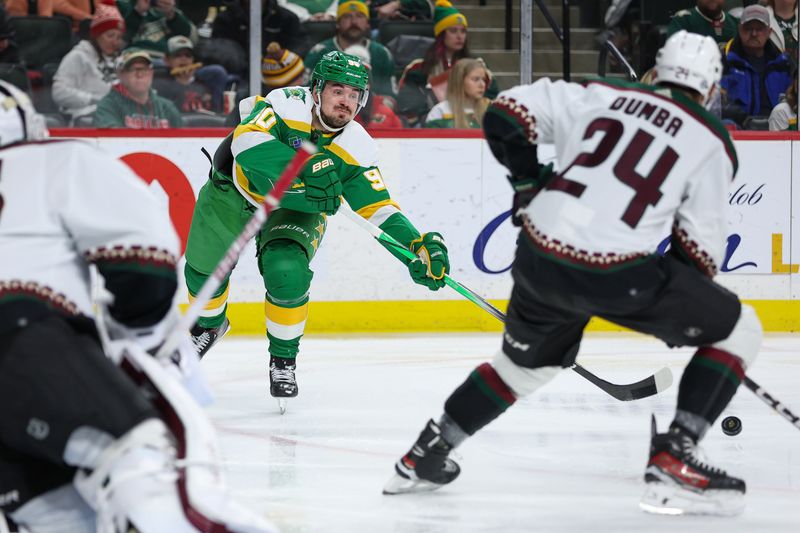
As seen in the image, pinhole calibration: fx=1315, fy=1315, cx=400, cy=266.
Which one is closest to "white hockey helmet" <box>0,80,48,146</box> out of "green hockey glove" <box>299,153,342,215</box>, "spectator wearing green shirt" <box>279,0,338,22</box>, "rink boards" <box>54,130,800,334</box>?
"green hockey glove" <box>299,153,342,215</box>

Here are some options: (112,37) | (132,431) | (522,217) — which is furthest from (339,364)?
(132,431)

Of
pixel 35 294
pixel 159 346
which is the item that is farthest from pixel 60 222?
pixel 159 346

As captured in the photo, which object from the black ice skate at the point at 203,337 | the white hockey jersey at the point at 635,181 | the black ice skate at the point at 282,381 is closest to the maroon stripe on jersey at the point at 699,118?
the white hockey jersey at the point at 635,181

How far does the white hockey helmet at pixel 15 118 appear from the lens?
1.83 meters

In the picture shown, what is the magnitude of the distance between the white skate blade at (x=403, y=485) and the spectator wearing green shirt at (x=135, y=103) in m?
3.12

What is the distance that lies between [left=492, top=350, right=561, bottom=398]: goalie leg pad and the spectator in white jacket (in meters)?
3.36

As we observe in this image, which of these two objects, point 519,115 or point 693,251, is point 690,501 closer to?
point 693,251

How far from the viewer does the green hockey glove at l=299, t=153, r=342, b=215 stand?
3.62m

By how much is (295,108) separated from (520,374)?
5.09 ft

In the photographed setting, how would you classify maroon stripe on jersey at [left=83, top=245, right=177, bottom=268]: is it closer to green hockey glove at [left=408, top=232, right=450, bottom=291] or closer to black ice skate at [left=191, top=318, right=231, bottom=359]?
green hockey glove at [left=408, top=232, right=450, bottom=291]

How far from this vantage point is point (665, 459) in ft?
8.36

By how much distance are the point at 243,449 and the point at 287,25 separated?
9.58 ft

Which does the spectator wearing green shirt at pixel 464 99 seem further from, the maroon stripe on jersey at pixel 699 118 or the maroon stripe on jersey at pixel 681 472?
the maroon stripe on jersey at pixel 681 472

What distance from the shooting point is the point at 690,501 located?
2.59 meters
